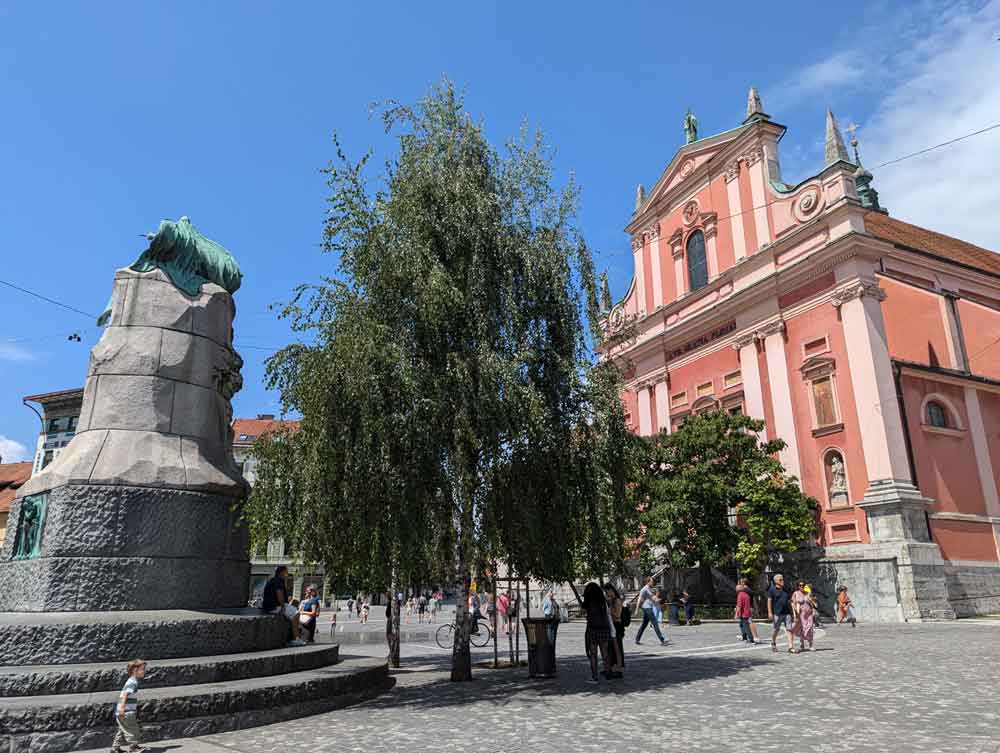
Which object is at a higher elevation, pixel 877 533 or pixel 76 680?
pixel 877 533

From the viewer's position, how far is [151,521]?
317 inches

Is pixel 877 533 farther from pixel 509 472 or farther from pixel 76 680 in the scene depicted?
pixel 76 680

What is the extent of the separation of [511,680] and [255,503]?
187 inches

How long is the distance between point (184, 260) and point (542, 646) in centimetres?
765

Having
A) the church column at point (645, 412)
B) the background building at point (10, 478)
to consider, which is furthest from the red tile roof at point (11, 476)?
the church column at point (645, 412)

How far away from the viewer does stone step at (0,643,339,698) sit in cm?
647

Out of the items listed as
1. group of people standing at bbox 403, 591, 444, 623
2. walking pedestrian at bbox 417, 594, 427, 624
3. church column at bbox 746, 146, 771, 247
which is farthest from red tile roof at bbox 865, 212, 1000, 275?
walking pedestrian at bbox 417, 594, 427, 624

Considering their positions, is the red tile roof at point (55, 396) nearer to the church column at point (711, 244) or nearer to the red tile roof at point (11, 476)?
the red tile roof at point (11, 476)

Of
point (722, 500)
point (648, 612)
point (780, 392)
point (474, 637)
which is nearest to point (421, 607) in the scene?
point (474, 637)

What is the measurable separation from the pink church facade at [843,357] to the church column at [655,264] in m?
0.20

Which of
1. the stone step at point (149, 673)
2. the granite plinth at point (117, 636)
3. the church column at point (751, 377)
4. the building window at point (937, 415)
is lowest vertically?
the stone step at point (149, 673)

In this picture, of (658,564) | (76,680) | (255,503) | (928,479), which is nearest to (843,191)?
(928,479)

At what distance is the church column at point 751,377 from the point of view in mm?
27906

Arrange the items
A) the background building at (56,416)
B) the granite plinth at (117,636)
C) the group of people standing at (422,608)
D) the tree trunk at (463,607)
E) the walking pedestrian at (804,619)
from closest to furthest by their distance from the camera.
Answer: the granite plinth at (117,636), the tree trunk at (463,607), the walking pedestrian at (804,619), the group of people standing at (422,608), the background building at (56,416)
